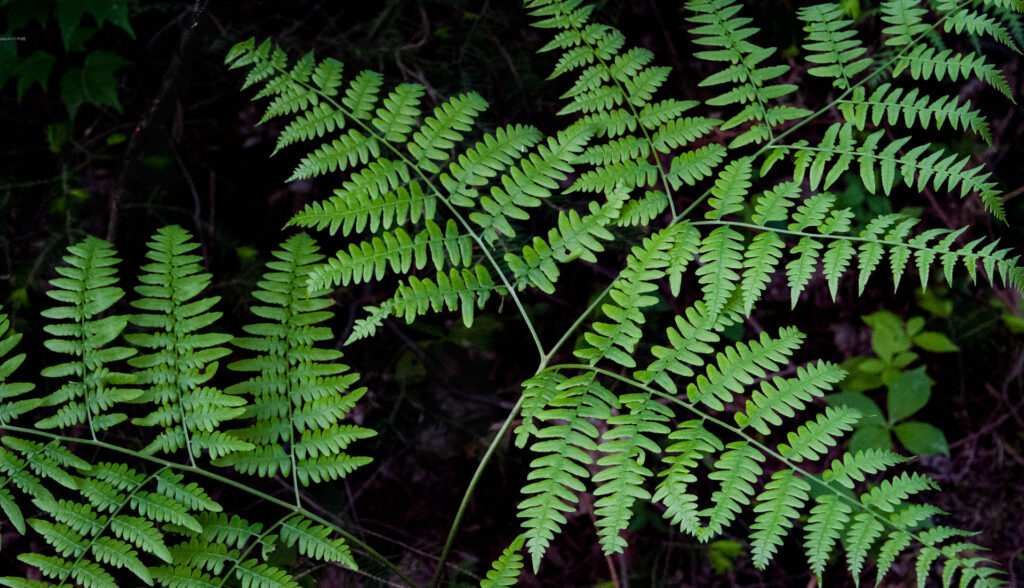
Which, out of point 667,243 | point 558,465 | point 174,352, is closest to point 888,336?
point 667,243

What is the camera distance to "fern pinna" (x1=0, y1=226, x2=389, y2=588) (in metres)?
1.84

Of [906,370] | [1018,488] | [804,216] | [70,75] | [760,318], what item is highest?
[70,75]

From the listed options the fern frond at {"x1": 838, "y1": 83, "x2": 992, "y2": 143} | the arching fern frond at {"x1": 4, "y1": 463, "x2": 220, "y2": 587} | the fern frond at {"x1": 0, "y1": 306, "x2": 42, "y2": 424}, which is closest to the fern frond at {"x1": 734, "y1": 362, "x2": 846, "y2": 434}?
the fern frond at {"x1": 838, "y1": 83, "x2": 992, "y2": 143}

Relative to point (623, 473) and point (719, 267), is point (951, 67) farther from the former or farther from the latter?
point (623, 473)

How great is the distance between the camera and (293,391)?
2.02 metres

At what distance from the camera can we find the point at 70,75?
8.71ft

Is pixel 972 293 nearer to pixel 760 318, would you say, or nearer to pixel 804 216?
pixel 760 318

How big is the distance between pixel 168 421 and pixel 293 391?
1.16 ft

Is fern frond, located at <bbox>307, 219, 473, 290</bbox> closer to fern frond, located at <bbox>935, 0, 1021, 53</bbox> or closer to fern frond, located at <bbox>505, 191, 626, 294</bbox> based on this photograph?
fern frond, located at <bbox>505, 191, 626, 294</bbox>

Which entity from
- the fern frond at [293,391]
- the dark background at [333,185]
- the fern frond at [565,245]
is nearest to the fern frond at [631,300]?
the fern frond at [565,245]

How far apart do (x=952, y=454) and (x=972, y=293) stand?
0.75m

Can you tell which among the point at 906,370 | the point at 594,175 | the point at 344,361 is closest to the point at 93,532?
the point at 344,361

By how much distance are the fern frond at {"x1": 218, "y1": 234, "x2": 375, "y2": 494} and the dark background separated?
708 mm

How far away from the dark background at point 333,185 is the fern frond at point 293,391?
0.71 meters
